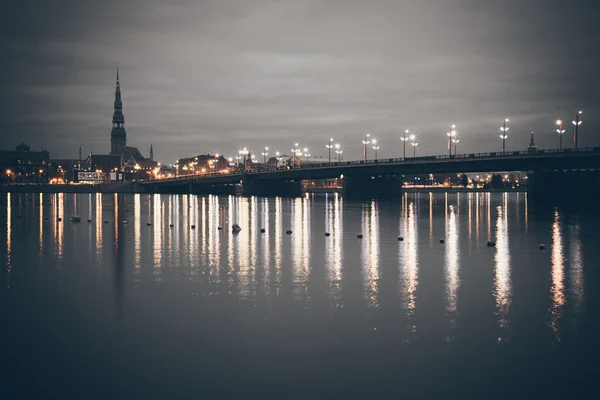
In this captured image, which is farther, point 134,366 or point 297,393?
point 134,366

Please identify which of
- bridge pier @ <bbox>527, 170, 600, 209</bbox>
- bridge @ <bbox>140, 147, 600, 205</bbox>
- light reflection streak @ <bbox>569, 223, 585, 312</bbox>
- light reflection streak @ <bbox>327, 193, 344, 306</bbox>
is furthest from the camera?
bridge pier @ <bbox>527, 170, 600, 209</bbox>

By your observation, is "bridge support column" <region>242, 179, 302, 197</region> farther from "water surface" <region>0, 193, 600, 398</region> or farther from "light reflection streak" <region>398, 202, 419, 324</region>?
"water surface" <region>0, 193, 600, 398</region>

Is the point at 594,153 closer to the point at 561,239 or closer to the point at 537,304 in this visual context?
the point at 561,239

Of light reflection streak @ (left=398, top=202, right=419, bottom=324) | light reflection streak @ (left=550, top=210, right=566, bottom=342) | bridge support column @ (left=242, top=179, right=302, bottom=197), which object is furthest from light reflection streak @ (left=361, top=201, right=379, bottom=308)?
bridge support column @ (left=242, top=179, right=302, bottom=197)

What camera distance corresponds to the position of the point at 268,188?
18612 centimetres

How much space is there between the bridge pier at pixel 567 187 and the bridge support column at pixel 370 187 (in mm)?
54392

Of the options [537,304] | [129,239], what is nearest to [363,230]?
[129,239]

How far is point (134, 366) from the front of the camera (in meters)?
15.2

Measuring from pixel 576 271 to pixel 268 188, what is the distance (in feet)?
515

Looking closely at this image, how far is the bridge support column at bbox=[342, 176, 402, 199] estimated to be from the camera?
543 ft

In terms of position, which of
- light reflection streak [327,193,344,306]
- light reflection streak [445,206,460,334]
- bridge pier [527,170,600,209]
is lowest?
light reflection streak [445,206,460,334]

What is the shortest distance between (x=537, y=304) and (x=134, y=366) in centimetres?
1560


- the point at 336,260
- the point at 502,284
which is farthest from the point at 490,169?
the point at 502,284

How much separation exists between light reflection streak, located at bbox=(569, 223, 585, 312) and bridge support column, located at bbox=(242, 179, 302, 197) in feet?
441
